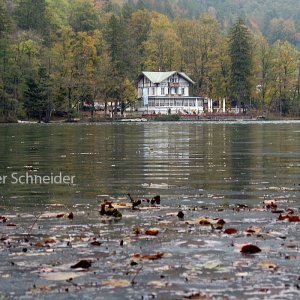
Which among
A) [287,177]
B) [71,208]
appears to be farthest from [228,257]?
[287,177]

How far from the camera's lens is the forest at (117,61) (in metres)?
126

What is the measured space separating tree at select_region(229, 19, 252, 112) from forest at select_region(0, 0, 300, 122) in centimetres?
Result: 19

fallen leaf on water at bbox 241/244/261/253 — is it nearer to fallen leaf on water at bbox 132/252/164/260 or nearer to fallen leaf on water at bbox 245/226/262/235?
fallen leaf on water at bbox 132/252/164/260

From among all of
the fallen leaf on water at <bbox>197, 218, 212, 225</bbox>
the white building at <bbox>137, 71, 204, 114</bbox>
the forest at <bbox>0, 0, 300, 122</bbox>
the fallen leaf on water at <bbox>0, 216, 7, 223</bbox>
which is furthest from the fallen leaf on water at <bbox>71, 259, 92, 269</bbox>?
the white building at <bbox>137, 71, 204, 114</bbox>

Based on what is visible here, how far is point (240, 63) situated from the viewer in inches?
5896

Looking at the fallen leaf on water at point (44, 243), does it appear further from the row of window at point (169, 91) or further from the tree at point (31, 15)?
the tree at point (31, 15)

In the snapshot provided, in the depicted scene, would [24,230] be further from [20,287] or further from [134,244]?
[20,287]

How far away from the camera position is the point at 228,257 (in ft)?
34.0

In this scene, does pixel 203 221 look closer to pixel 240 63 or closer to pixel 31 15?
pixel 240 63

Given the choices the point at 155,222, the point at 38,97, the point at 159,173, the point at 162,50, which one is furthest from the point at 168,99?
the point at 155,222

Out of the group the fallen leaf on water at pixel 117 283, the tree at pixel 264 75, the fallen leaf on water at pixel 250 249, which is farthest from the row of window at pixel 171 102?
the fallen leaf on water at pixel 117 283

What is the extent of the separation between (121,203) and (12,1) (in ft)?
552

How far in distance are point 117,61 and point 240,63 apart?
23.5 meters

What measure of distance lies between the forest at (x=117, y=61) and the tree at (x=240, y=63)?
0.62 ft
